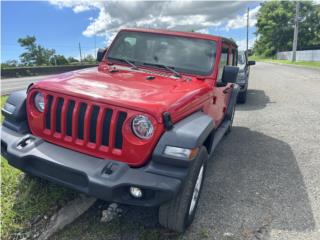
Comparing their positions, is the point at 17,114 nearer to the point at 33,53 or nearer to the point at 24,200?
the point at 24,200

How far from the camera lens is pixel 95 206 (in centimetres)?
344

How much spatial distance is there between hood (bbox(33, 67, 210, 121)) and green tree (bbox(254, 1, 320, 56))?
A: 63.5 m

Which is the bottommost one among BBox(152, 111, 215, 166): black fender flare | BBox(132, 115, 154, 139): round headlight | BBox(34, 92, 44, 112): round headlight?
BBox(152, 111, 215, 166): black fender flare

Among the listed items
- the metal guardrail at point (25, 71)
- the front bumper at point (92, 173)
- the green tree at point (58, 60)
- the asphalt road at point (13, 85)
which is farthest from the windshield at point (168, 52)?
the green tree at point (58, 60)

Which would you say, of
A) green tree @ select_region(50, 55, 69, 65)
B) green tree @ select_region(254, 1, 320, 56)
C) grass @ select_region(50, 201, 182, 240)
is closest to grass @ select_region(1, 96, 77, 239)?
grass @ select_region(50, 201, 182, 240)

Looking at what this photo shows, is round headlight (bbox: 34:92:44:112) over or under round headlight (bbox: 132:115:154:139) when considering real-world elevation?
over

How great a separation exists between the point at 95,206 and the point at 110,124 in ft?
3.91

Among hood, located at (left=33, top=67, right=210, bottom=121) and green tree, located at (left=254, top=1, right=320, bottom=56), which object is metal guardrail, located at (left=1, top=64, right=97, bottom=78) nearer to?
hood, located at (left=33, top=67, right=210, bottom=121)

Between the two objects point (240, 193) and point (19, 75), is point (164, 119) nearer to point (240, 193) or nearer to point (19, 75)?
point (240, 193)

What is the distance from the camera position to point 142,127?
2.70m

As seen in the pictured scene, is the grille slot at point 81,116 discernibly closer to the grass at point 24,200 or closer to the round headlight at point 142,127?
the round headlight at point 142,127

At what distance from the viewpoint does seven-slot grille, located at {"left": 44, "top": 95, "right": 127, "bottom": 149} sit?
8.94 ft

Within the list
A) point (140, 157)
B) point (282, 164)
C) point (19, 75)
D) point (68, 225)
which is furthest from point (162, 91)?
point (19, 75)

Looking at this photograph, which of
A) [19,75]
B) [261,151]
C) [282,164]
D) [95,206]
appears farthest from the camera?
[19,75]
